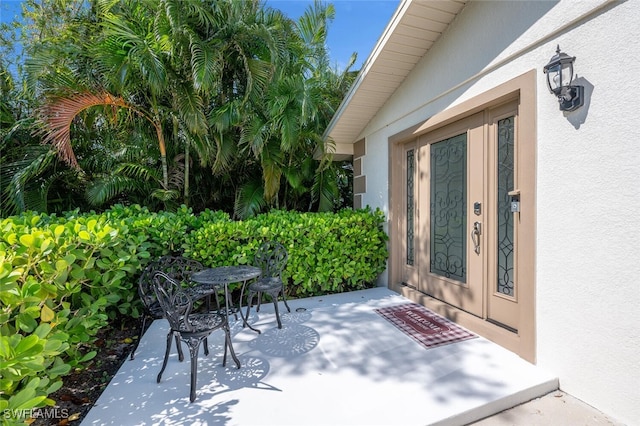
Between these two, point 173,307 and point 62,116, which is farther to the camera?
point 62,116

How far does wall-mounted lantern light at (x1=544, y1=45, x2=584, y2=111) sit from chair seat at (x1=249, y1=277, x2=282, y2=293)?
11.4 feet

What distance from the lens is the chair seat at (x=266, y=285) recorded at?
12.1 feet

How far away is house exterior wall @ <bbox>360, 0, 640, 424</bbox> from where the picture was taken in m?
2.16

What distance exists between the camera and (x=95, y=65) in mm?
5156

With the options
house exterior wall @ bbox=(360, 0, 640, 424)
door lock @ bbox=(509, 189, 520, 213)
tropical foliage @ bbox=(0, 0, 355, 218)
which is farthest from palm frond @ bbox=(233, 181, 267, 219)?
house exterior wall @ bbox=(360, 0, 640, 424)

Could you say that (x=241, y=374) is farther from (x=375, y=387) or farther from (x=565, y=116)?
(x=565, y=116)

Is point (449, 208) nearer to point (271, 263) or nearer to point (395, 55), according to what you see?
point (395, 55)

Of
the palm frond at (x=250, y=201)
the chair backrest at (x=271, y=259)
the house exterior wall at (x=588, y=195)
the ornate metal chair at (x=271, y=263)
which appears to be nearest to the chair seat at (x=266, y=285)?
the ornate metal chair at (x=271, y=263)

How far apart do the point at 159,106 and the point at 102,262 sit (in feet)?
12.3

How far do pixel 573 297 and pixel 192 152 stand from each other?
6437 millimetres

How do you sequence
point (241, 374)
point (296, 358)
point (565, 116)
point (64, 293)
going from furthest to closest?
point (296, 358), point (241, 374), point (565, 116), point (64, 293)

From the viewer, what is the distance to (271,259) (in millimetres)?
4391

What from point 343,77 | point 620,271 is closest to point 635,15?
point 620,271

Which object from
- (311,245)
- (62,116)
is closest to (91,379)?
(311,245)
